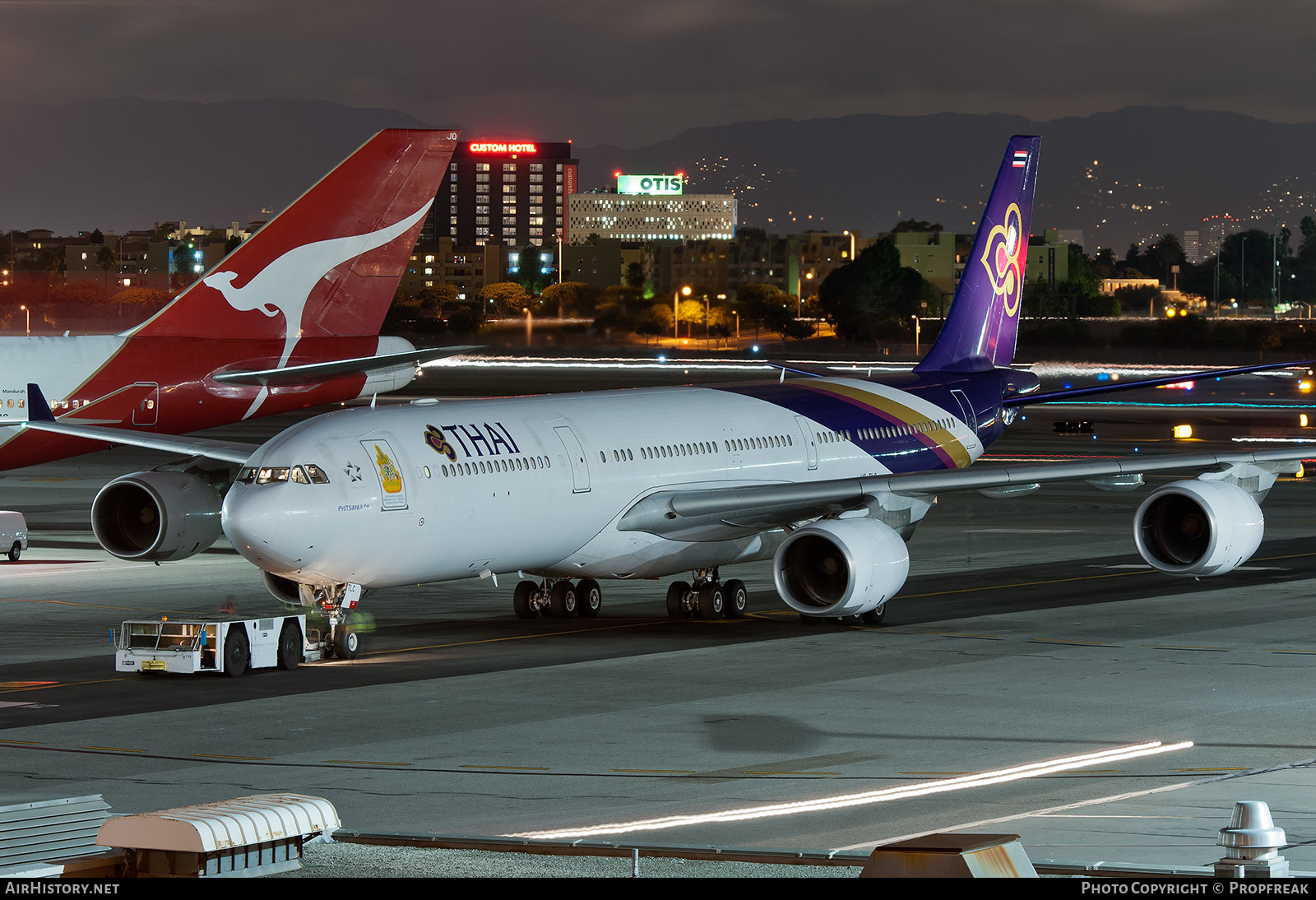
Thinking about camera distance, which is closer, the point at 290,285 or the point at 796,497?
the point at 796,497

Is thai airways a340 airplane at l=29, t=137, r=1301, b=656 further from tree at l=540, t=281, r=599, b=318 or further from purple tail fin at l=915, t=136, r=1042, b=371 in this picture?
tree at l=540, t=281, r=599, b=318

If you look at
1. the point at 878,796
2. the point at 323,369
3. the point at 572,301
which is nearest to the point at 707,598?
the point at 323,369

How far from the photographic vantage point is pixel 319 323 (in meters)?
39.0

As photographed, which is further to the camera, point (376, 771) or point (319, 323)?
point (319, 323)

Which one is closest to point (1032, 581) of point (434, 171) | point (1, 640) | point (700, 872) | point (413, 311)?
point (434, 171)

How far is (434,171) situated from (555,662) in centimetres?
1690

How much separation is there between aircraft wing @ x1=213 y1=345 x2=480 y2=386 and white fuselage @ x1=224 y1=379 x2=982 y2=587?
18.7 feet

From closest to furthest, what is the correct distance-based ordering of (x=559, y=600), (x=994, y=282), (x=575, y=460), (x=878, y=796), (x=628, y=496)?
(x=878, y=796) → (x=575, y=460) → (x=628, y=496) → (x=559, y=600) → (x=994, y=282)

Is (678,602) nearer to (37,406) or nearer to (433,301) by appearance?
(37,406)

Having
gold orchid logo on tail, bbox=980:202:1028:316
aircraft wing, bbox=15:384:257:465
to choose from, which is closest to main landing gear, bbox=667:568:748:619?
aircraft wing, bbox=15:384:257:465

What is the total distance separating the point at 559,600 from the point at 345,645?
541 centimetres

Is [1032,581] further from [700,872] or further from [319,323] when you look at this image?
[700,872]

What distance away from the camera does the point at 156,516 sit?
29.6m

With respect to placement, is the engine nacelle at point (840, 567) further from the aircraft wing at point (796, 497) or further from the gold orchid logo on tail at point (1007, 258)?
the gold orchid logo on tail at point (1007, 258)
